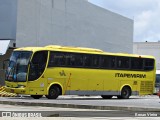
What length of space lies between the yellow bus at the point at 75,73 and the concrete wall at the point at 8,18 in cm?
1139

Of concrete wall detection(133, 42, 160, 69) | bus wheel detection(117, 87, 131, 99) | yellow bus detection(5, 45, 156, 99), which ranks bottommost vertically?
bus wheel detection(117, 87, 131, 99)

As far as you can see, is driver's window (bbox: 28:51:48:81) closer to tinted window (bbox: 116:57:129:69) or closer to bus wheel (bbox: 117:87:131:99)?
tinted window (bbox: 116:57:129:69)

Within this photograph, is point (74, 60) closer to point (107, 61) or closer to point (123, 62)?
point (107, 61)

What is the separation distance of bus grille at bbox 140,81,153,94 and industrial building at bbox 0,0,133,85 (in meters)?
12.2

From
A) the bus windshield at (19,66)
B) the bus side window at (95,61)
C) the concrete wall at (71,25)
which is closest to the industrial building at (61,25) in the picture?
the concrete wall at (71,25)

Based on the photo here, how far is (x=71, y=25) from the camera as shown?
5025 cm

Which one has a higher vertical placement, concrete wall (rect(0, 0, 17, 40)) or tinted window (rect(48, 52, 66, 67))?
concrete wall (rect(0, 0, 17, 40))

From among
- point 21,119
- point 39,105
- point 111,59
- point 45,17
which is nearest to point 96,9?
point 45,17

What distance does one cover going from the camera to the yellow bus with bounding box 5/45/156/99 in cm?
2877

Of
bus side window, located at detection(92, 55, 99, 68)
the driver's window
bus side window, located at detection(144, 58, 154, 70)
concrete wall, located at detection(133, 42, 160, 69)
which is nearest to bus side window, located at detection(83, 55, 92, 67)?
bus side window, located at detection(92, 55, 99, 68)

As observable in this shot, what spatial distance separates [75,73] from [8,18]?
12.9 meters

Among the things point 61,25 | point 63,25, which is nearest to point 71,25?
point 63,25

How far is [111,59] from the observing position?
33.0m

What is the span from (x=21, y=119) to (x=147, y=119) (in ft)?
14.4
